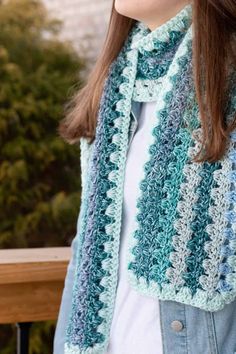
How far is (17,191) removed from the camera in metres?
3.12

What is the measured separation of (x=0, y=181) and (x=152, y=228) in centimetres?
195

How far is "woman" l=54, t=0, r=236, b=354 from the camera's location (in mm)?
1173

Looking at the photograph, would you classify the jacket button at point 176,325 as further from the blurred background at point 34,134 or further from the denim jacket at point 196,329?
the blurred background at point 34,134

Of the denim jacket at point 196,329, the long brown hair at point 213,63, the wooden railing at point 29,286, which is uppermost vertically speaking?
the long brown hair at point 213,63

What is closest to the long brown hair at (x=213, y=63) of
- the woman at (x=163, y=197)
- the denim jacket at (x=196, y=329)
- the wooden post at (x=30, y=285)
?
the woman at (x=163, y=197)

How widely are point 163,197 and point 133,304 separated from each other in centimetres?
20

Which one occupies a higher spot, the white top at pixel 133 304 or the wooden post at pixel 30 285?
the white top at pixel 133 304

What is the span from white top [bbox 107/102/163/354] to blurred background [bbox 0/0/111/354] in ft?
5.92

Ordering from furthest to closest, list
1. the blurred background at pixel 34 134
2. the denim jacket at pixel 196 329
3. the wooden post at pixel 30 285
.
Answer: the blurred background at pixel 34 134
the wooden post at pixel 30 285
the denim jacket at pixel 196 329

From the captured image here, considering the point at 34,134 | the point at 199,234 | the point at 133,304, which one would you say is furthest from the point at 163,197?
the point at 34,134

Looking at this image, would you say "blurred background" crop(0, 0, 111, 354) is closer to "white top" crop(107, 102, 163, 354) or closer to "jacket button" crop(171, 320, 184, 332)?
"white top" crop(107, 102, 163, 354)

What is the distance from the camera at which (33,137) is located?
3.17 meters

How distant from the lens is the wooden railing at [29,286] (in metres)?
1.60

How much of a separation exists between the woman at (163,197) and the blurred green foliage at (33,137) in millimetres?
1748
